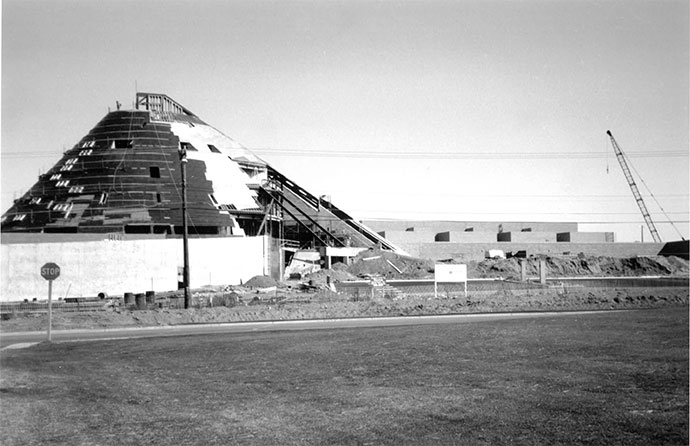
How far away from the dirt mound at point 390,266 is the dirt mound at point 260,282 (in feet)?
48.1

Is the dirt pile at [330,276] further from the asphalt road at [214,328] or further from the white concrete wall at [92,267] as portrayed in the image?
the asphalt road at [214,328]

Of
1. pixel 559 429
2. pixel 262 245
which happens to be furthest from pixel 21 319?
pixel 559 429

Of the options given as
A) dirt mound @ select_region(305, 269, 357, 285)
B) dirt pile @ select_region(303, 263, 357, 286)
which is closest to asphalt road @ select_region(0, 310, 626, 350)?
dirt pile @ select_region(303, 263, 357, 286)

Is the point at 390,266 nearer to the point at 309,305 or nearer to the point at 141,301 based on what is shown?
the point at 309,305

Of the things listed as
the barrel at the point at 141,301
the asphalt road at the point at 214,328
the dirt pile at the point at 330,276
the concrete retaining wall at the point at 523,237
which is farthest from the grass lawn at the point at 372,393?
the concrete retaining wall at the point at 523,237

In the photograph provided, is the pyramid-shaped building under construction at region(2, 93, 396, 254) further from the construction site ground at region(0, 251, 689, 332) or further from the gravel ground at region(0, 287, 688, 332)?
the gravel ground at region(0, 287, 688, 332)

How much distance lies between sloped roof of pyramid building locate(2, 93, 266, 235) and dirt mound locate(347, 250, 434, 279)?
14022 mm

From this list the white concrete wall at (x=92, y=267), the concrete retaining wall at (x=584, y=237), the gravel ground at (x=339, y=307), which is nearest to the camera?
the gravel ground at (x=339, y=307)

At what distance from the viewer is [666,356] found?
13.7 metres

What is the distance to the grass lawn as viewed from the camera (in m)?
9.08

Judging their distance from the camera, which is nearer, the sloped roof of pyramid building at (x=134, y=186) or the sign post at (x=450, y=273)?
the sign post at (x=450, y=273)

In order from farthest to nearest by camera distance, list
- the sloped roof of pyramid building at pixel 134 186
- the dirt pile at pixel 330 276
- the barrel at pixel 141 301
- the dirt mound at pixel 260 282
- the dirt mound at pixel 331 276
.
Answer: the sloped roof of pyramid building at pixel 134 186 < the dirt mound at pixel 331 276 < the dirt pile at pixel 330 276 < the dirt mound at pixel 260 282 < the barrel at pixel 141 301

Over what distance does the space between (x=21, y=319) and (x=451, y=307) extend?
80.8ft

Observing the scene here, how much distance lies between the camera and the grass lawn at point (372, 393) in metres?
Answer: 9.08
